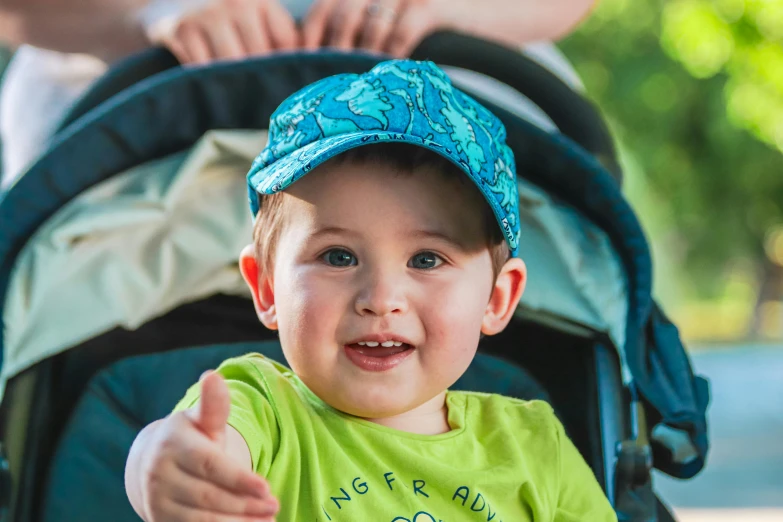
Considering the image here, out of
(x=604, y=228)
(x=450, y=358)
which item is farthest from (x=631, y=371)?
(x=450, y=358)

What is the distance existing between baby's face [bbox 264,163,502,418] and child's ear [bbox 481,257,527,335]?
0.40 ft

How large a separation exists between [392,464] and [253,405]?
0.61 ft

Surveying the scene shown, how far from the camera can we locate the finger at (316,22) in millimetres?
1906

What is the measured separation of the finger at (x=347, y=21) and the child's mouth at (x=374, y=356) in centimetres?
81

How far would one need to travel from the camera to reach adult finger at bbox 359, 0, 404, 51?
1.90 m

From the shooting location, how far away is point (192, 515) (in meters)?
1.00

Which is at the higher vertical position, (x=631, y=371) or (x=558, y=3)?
(x=558, y=3)

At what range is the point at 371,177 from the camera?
126 centimetres

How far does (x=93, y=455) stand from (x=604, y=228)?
0.86 metres

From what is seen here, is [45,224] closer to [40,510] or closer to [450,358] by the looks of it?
[40,510]

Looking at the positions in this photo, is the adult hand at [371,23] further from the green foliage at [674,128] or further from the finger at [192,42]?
the green foliage at [674,128]

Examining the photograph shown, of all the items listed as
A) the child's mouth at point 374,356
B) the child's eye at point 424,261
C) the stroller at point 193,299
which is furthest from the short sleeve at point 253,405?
the stroller at point 193,299

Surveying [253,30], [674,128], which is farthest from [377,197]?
[674,128]

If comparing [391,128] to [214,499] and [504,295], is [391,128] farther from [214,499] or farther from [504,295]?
[214,499]
